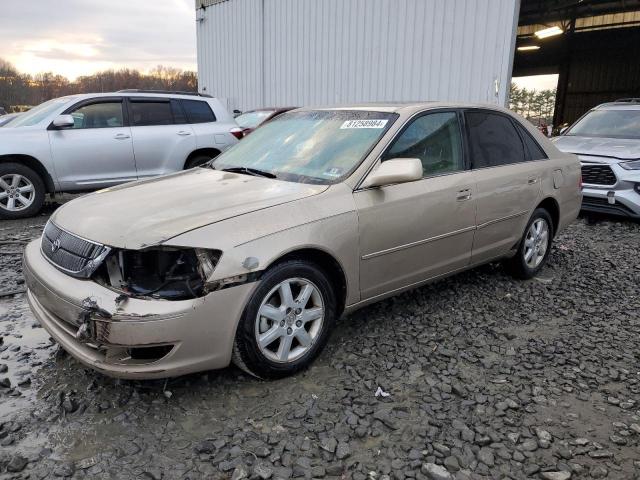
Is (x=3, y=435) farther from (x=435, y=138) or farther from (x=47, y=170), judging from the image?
(x=47, y=170)

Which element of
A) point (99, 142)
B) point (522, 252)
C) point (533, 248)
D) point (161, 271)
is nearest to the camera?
point (161, 271)

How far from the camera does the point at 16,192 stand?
664 centimetres

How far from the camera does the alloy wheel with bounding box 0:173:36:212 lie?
659 cm

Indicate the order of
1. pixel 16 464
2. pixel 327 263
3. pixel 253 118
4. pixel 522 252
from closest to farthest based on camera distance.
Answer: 1. pixel 16 464
2. pixel 327 263
3. pixel 522 252
4. pixel 253 118

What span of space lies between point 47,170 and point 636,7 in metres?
21.0

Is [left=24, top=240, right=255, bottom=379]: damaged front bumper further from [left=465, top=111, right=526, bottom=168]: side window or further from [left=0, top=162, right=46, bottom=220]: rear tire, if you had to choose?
[left=0, top=162, right=46, bottom=220]: rear tire

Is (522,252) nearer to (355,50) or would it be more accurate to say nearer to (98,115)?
(98,115)

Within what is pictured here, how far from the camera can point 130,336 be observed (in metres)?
2.29

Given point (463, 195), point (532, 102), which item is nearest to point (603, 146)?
point (463, 195)

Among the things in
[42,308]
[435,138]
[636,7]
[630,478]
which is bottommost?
[630,478]

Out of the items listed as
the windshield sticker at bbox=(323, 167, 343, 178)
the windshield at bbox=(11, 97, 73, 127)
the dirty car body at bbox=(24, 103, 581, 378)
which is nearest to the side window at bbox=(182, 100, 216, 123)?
the windshield at bbox=(11, 97, 73, 127)

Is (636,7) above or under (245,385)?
above

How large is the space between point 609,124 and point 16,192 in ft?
29.5

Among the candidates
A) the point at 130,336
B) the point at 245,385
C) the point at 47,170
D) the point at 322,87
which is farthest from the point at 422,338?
the point at 322,87
